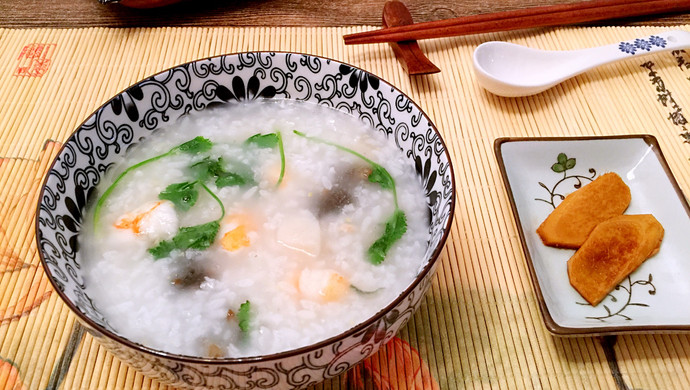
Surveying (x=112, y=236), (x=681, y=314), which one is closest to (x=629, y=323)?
(x=681, y=314)

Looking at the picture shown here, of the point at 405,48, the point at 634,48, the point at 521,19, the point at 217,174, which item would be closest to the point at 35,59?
the point at 217,174

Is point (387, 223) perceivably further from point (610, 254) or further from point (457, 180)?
point (610, 254)

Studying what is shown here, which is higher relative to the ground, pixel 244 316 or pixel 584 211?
pixel 584 211

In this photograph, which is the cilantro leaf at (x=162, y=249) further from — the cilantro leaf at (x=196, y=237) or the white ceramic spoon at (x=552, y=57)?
the white ceramic spoon at (x=552, y=57)

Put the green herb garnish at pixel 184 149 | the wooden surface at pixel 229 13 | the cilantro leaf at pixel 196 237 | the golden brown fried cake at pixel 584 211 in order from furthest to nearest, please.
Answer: the wooden surface at pixel 229 13
the golden brown fried cake at pixel 584 211
the green herb garnish at pixel 184 149
the cilantro leaf at pixel 196 237

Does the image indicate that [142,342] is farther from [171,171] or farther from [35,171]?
[35,171]

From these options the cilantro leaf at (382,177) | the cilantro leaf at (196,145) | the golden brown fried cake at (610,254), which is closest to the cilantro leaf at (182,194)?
the cilantro leaf at (196,145)
